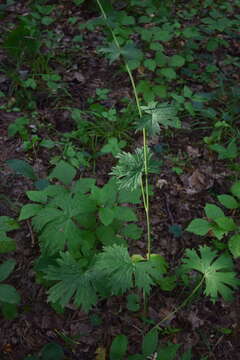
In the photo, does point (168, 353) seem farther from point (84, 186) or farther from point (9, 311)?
point (84, 186)

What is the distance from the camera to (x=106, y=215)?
2.01 metres

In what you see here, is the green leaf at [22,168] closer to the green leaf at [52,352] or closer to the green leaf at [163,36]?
the green leaf at [52,352]

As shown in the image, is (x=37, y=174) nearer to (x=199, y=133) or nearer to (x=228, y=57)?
(x=199, y=133)

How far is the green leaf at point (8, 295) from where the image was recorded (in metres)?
1.76

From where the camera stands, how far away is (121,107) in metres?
3.12

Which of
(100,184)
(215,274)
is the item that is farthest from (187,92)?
(215,274)

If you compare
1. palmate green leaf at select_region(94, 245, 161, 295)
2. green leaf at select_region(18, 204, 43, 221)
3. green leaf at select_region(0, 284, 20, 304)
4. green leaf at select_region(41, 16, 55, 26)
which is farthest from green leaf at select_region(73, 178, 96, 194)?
green leaf at select_region(41, 16, 55, 26)

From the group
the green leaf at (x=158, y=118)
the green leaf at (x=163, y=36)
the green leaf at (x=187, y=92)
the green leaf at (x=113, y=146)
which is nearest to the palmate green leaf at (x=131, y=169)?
the green leaf at (x=158, y=118)

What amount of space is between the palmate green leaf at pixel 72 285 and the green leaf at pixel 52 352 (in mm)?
267

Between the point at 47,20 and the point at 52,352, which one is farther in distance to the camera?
the point at 47,20

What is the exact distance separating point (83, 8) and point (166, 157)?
2.05 meters

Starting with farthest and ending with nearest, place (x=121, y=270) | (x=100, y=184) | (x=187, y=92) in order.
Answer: (x=187, y=92)
(x=100, y=184)
(x=121, y=270)

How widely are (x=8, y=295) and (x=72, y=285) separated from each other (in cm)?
34

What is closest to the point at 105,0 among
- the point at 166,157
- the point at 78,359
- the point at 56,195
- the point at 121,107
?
the point at 121,107
